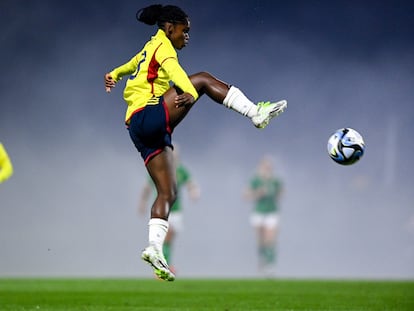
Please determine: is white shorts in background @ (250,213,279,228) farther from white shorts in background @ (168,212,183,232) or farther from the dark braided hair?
the dark braided hair

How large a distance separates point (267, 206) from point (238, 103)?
1007 cm

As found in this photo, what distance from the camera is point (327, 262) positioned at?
15492mm

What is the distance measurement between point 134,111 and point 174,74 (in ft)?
1.57

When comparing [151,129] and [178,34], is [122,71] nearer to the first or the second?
[178,34]

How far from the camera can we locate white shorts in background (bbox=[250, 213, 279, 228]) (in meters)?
15.2

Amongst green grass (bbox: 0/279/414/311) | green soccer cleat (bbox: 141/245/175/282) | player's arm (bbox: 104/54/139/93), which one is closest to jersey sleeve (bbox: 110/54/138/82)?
player's arm (bbox: 104/54/139/93)

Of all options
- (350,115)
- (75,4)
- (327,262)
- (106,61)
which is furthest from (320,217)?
(75,4)

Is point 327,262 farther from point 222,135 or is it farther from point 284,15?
point 284,15

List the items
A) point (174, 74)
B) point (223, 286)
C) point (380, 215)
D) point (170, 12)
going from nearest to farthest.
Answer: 1. point (174, 74)
2. point (170, 12)
3. point (223, 286)
4. point (380, 215)

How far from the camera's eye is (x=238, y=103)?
532cm

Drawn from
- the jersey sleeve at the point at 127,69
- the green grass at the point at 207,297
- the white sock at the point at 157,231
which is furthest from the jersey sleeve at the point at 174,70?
the green grass at the point at 207,297

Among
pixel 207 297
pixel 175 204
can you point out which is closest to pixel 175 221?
pixel 175 204

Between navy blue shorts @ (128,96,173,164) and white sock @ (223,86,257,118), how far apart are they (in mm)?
433

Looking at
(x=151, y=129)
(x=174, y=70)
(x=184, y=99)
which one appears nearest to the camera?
(x=184, y=99)
